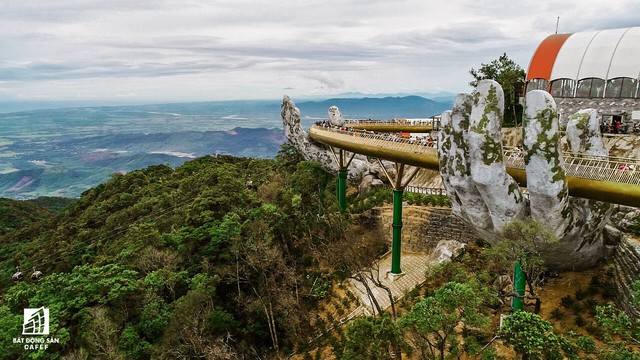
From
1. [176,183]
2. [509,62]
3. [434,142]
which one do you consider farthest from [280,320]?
[509,62]

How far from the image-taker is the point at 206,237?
26750 millimetres

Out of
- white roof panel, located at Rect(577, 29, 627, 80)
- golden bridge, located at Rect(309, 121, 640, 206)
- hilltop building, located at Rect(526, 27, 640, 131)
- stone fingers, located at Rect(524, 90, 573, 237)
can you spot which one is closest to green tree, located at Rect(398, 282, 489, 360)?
stone fingers, located at Rect(524, 90, 573, 237)

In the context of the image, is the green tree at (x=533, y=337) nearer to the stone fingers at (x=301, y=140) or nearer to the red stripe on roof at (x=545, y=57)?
the stone fingers at (x=301, y=140)

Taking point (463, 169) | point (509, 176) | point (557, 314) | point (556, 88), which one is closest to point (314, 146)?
point (556, 88)

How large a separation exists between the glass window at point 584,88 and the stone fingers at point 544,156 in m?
24.4

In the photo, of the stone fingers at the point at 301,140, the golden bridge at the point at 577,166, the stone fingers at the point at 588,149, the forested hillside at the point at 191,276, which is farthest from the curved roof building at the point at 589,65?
the forested hillside at the point at 191,276

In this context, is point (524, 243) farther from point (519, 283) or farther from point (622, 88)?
point (622, 88)

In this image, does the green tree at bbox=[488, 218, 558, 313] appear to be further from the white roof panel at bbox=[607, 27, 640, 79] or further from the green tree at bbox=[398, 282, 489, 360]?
the white roof panel at bbox=[607, 27, 640, 79]

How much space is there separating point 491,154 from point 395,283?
13058mm

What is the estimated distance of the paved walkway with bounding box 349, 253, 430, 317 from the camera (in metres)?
24.4

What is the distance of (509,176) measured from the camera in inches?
600

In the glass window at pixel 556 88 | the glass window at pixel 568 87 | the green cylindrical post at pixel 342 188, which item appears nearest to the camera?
the green cylindrical post at pixel 342 188

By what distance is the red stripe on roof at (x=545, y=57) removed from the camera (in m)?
36.3

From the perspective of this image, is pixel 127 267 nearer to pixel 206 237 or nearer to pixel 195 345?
pixel 206 237
